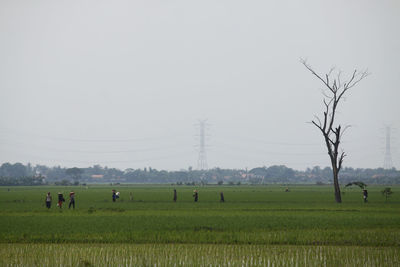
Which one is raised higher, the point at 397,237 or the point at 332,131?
the point at 332,131

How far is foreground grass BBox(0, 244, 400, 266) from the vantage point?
640 inches

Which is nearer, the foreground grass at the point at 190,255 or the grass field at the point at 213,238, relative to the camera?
the foreground grass at the point at 190,255

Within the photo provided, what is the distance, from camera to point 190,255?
692 inches

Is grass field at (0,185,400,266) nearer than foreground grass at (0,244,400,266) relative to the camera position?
No

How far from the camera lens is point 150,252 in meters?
18.2

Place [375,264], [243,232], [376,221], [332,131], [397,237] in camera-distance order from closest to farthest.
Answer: [375,264]
[397,237]
[243,232]
[376,221]
[332,131]

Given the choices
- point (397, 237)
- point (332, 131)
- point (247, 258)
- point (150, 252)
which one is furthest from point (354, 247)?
point (332, 131)

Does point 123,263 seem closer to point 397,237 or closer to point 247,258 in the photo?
point 247,258

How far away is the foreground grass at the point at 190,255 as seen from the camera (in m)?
16.2

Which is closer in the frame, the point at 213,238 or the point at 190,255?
the point at 190,255

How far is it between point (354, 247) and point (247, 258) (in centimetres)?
466

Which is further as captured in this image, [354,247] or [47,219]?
[47,219]

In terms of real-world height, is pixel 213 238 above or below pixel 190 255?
above

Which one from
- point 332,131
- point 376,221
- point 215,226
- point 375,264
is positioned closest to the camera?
point 375,264
